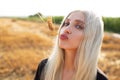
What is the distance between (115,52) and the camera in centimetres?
338

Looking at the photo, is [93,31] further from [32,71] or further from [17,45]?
[17,45]

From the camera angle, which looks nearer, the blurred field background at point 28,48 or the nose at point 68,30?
the nose at point 68,30

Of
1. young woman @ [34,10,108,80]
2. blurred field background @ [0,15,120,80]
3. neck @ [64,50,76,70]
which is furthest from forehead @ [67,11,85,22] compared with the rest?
blurred field background @ [0,15,120,80]

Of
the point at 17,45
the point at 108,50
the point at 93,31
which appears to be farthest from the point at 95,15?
the point at 108,50

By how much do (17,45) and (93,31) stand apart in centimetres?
201

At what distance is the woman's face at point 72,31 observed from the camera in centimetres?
108

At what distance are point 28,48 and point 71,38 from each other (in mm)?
2002

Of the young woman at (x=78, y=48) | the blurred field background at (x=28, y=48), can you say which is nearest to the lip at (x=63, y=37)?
the young woman at (x=78, y=48)

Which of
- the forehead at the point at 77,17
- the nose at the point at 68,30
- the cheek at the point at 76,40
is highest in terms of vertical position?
the forehead at the point at 77,17

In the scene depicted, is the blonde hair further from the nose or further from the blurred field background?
the blurred field background

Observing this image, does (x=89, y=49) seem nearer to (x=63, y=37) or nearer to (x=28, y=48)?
(x=63, y=37)

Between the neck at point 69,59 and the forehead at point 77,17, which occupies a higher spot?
the forehead at point 77,17

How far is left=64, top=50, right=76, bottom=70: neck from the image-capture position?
1.12 meters

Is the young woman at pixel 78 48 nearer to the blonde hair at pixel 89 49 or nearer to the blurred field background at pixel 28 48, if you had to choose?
the blonde hair at pixel 89 49
